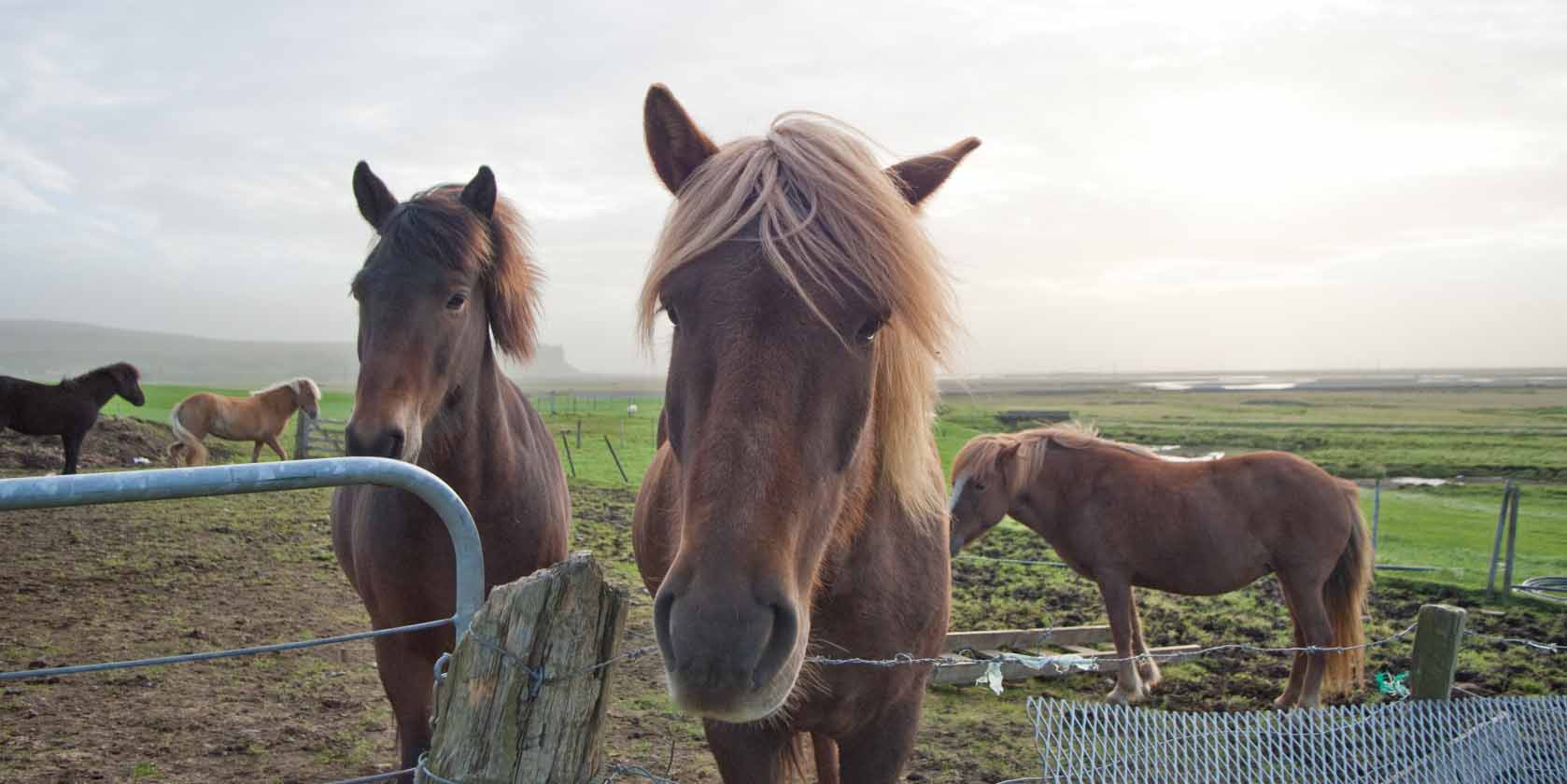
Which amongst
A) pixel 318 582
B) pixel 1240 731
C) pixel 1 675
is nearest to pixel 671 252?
pixel 1 675

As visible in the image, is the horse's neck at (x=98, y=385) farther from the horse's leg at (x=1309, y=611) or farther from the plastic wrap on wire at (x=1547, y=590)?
the plastic wrap on wire at (x=1547, y=590)

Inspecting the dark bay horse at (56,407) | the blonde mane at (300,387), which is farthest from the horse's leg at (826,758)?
the blonde mane at (300,387)

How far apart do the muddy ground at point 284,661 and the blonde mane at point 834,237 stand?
2.24 m

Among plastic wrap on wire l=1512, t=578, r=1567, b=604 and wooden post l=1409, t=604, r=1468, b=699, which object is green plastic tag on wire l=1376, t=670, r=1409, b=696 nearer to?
wooden post l=1409, t=604, r=1468, b=699

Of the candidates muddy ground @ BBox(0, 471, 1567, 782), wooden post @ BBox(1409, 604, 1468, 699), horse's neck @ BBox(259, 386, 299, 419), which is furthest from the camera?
horse's neck @ BBox(259, 386, 299, 419)

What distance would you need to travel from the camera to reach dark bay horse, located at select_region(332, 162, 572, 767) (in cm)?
273

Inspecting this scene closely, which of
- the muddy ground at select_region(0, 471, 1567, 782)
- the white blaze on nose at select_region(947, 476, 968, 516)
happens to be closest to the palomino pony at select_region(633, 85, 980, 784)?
the muddy ground at select_region(0, 471, 1567, 782)

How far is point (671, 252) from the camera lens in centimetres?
174

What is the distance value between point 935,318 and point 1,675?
1.84 meters

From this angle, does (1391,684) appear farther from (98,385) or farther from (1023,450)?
(98,385)

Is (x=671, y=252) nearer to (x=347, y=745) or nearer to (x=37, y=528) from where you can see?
(x=347, y=745)

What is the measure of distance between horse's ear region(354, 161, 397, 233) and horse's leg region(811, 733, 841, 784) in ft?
8.73

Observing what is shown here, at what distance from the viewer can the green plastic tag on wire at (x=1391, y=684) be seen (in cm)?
515

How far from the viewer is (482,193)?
3.20m
